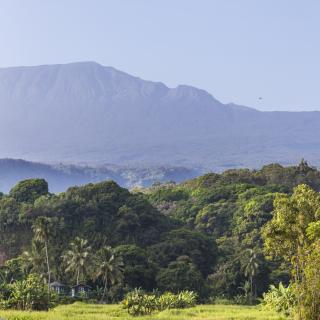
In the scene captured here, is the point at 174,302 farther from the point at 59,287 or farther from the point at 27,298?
the point at 59,287

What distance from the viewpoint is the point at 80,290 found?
287 feet

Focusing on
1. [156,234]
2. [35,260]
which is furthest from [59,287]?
[156,234]

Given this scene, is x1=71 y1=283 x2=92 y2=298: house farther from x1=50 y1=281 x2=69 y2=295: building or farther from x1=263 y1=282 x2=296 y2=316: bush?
x1=263 y1=282 x2=296 y2=316: bush

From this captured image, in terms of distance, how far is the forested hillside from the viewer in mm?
91812

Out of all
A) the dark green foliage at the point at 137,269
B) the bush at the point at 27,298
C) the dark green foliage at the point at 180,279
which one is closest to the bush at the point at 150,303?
the bush at the point at 27,298

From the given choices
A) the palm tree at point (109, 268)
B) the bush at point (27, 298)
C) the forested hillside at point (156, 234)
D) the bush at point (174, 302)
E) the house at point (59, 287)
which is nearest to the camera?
the bush at point (27, 298)

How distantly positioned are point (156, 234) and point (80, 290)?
26013mm

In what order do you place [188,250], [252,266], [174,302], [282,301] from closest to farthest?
[282,301] < [174,302] < [252,266] < [188,250]

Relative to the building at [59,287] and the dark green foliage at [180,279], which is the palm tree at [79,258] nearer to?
the building at [59,287]

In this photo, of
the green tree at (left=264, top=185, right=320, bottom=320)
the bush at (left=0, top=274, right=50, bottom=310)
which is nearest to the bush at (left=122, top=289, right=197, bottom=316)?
the bush at (left=0, top=274, right=50, bottom=310)

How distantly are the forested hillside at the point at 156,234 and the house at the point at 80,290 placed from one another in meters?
1.54

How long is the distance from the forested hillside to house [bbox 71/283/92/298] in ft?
5.05

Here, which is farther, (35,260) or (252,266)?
(252,266)

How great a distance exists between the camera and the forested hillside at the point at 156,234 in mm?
91812
